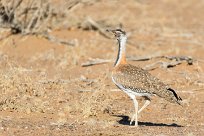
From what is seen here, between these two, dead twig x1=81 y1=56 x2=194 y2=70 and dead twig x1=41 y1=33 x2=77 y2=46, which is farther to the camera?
dead twig x1=41 y1=33 x2=77 y2=46

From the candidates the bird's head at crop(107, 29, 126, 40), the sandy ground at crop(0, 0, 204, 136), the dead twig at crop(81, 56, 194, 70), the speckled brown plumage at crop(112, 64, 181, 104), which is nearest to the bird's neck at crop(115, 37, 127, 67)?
the bird's head at crop(107, 29, 126, 40)

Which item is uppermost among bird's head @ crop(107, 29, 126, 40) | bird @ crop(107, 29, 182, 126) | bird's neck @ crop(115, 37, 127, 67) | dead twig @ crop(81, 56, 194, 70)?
bird's head @ crop(107, 29, 126, 40)

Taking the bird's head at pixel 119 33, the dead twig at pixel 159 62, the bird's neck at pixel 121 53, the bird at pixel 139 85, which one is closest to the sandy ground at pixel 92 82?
the dead twig at pixel 159 62

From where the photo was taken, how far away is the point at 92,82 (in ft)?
38.7

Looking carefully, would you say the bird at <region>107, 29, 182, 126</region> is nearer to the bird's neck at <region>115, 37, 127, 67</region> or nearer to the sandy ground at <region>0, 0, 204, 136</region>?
the bird's neck at <region>115, 37, 127, 67</region>

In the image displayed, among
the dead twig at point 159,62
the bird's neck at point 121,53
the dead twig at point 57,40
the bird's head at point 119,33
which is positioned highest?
the bird's head at point 119,33

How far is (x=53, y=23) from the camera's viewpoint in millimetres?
16172

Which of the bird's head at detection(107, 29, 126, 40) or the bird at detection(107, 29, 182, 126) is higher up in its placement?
the bird's head at detection(107, 29, 126, 40)

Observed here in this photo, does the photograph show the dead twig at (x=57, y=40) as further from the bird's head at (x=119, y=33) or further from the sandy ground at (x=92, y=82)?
the bird's head at (x=119, y=33)

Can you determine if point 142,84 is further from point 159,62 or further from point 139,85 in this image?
point 159,62

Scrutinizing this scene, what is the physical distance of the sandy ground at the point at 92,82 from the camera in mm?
8688

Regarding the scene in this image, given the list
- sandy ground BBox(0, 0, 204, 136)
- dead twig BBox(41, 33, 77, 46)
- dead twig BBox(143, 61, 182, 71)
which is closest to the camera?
sandy ground BBox(0, 0, 204, 136)

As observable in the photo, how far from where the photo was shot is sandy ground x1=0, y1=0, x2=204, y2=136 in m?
8.69

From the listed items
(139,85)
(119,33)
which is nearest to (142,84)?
(139,85)
